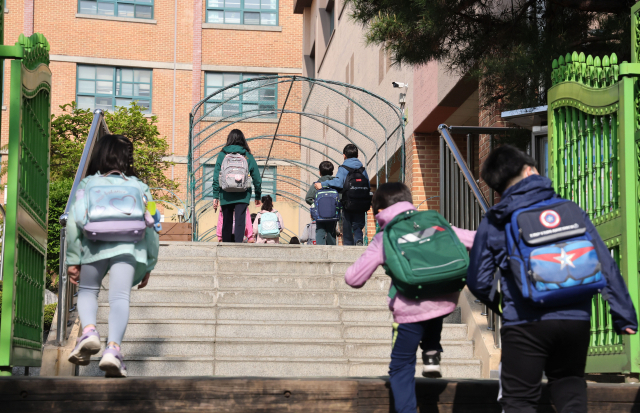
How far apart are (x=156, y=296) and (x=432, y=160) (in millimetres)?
8483

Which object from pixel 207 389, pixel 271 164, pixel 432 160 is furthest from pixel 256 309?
pixel 271 164

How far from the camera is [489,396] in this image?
4031mm

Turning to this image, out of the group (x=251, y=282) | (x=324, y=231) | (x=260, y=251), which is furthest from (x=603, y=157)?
(x=324, y=231)

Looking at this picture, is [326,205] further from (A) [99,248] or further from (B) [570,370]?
(B) [570,370]

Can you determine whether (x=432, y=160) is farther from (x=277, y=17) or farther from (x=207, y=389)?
(x=277, y=17)

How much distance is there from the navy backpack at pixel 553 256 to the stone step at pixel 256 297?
12.4 feet


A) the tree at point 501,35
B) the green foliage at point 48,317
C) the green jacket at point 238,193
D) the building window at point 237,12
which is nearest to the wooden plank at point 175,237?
the green foliage at point 48,317

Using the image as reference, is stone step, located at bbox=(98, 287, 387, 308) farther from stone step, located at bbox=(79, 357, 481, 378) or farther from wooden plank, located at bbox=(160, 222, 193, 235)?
wooden plank, located at bbox=(160, 222, 193, 235)

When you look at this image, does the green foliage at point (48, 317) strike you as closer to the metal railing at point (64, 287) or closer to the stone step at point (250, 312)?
the metal railing at point (64, 287)

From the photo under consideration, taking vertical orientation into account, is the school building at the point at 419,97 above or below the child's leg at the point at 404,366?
above

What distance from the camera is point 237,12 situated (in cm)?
2928

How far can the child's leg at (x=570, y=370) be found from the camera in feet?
10.4

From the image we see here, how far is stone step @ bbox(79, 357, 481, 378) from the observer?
566cm

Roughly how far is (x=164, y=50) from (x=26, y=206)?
972 inches
